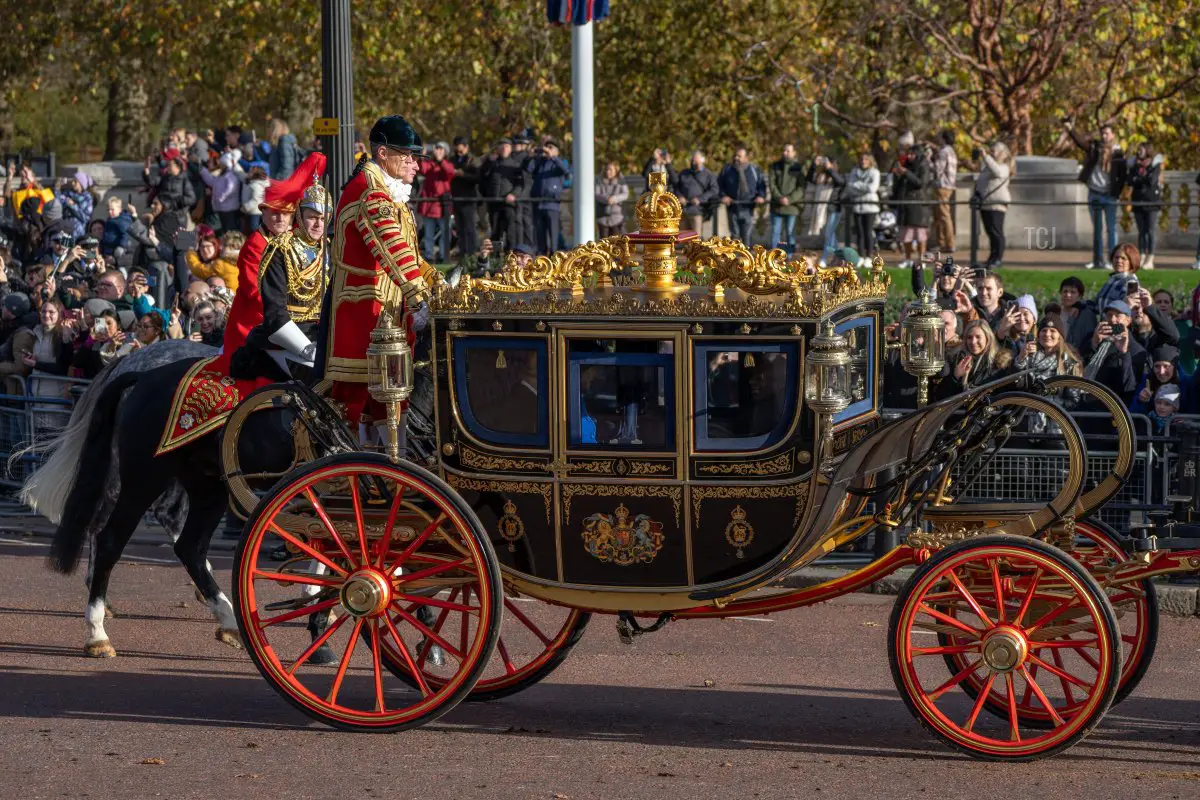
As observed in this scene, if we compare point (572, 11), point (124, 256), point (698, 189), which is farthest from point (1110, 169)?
point (124, 256)

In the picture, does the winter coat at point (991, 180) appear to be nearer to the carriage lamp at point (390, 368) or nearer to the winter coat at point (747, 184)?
the winter coat at point (747, 184)

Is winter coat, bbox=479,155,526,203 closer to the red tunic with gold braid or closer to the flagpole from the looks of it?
the flagpole

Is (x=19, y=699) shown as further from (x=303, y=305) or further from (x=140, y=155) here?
(x=140, y=155)

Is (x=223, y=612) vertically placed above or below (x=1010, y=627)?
below

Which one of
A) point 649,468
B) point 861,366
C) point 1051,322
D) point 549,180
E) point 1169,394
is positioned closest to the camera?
point 649,468

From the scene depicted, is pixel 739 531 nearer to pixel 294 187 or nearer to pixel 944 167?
pixel 294 187

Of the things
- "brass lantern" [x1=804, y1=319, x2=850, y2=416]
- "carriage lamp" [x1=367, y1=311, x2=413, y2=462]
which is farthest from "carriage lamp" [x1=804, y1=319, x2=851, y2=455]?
"carriage lamp" [x1=367, y1=311, x2=413, y2=462]

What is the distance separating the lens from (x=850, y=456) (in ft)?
24.5

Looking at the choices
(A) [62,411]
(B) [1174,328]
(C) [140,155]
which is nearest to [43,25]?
(C) [140,155]

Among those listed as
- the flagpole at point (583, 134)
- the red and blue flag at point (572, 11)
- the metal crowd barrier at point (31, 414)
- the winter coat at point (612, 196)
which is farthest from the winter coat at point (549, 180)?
the metal crowd barrier at point (31, 414)

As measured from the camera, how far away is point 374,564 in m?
7.84

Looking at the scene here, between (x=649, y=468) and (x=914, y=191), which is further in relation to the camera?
(x=914, y=191)

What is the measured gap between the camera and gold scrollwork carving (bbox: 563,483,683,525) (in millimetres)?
7578

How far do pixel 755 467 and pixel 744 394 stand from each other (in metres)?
0.31
